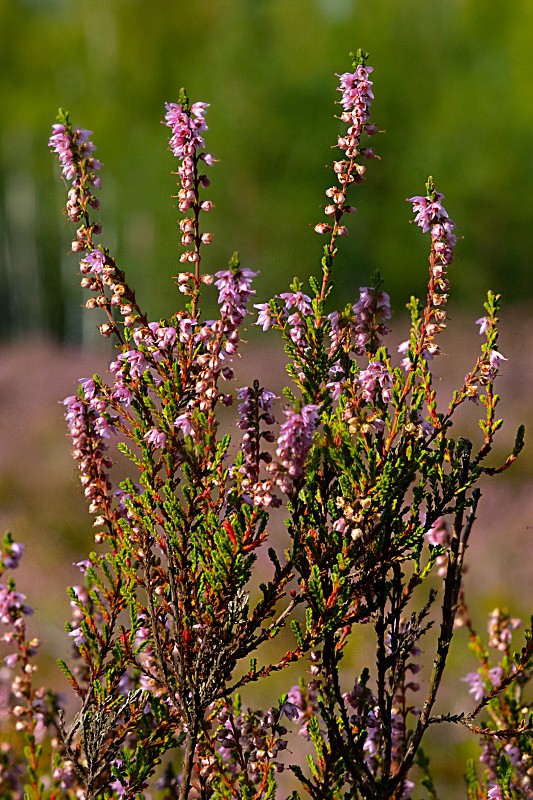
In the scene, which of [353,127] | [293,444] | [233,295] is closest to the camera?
[293,444]

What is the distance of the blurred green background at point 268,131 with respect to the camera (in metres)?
26.1

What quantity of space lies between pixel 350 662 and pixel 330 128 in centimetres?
1959

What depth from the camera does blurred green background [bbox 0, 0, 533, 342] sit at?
2608cm

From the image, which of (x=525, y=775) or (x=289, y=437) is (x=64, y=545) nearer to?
(x=525, y=775)

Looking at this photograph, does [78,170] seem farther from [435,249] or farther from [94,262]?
[435,249]

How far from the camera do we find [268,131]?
2631 cm

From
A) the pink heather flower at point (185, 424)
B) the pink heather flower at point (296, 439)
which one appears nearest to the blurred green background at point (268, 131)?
the pink heather flower at point (185, 424)

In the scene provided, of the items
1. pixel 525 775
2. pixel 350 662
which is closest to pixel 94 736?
pixel 525 775

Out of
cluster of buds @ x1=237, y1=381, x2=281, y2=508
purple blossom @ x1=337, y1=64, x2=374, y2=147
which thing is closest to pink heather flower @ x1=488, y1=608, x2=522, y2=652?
cluster of buds @ x1=237, y1=381, x2=281, y2=508

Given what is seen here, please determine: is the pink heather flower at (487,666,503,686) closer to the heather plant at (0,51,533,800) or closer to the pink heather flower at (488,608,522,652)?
the pink heather flower at (488,608,522,652)

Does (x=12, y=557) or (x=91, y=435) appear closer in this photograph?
(x=91, y=435)

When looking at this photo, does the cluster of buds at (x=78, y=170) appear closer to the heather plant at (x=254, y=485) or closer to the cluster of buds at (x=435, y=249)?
the heather plant at (x=254, y=485)

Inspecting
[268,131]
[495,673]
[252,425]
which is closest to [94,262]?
[252,425]

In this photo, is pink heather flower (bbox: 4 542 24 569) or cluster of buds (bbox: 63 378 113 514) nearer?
cluster of buds (bbox: 63 378 113 514)
